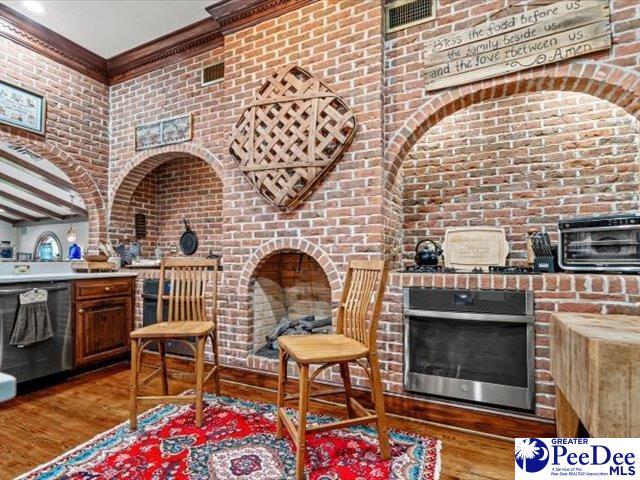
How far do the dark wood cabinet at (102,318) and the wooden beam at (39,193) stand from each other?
5.19 metres

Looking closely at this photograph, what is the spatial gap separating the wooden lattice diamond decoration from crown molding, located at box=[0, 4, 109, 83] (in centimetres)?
222

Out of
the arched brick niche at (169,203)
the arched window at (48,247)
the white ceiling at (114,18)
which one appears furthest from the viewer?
the arched window at (48,247)

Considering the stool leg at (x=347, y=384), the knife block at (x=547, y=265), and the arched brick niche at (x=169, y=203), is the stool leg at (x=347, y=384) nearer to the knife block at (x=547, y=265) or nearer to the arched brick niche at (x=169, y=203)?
the knife block at (x=547, y=265)

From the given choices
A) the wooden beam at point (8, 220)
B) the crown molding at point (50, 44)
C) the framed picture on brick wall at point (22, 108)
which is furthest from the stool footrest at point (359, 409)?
the wooden beam at point (8, 220)

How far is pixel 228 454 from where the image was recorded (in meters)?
1.95

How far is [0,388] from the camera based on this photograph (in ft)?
2.43

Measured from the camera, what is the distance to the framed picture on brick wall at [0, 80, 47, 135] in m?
3.35

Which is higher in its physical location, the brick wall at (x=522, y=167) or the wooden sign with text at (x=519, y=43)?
the wooden sign with text at (x=519, y=43)

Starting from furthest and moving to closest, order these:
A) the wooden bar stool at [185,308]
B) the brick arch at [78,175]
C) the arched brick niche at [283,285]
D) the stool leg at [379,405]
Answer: the brick arch at [78,175]
the arched brick niche at [283,285]
the wooden bar stool at [185,308]
the stool leg at [379,405]

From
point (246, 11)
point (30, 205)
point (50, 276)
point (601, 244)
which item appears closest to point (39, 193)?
point (30, 205)

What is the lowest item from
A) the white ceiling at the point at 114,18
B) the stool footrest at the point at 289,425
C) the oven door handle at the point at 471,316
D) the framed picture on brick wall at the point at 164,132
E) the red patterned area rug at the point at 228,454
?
the red patterned area rug at the point at 228,454

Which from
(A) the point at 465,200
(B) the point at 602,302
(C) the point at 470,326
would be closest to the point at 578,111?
(A) the point at 465,200

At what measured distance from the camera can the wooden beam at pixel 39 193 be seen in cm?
701

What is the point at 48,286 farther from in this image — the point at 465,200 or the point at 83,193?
the point at 465,200
